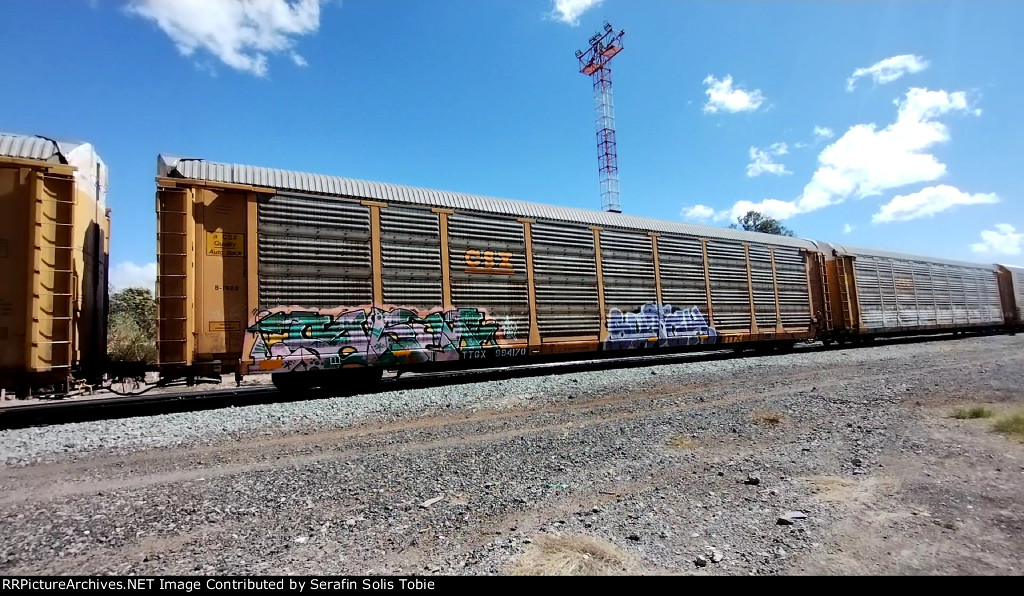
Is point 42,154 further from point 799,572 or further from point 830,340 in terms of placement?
point 830,340

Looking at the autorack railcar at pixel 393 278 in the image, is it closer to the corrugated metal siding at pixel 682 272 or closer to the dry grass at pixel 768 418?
the corrugated metal siding at pixel 682 272

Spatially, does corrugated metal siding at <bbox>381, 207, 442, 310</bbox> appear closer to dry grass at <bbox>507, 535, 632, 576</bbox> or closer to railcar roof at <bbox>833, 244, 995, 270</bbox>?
dry grass at <bbox>507, 535, 632, 576</bbox>

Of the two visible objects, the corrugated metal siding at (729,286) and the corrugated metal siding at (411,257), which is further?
the corrugated metal siding at (729,286)

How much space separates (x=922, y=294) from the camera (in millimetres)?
23016

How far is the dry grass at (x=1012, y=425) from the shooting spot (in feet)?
18.8

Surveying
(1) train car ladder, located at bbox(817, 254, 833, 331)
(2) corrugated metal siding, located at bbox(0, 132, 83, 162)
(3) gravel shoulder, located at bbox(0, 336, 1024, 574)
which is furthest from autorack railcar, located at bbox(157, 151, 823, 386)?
(1) train car ladder, located at bbox(817, 254, 833, 331)

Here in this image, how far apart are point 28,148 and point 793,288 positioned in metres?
20.8

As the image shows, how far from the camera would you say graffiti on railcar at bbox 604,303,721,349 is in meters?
13.4

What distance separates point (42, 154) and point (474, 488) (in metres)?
8.73

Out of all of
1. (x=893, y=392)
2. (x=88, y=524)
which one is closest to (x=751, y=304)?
(x=893, y=392)

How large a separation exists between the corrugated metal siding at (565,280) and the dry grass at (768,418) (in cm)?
600

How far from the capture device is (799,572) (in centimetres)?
288

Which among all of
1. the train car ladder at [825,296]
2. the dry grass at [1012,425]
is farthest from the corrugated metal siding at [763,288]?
the dry grass at [1012,425]

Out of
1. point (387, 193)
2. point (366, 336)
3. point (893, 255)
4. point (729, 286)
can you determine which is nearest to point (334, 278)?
point (366, 336)
